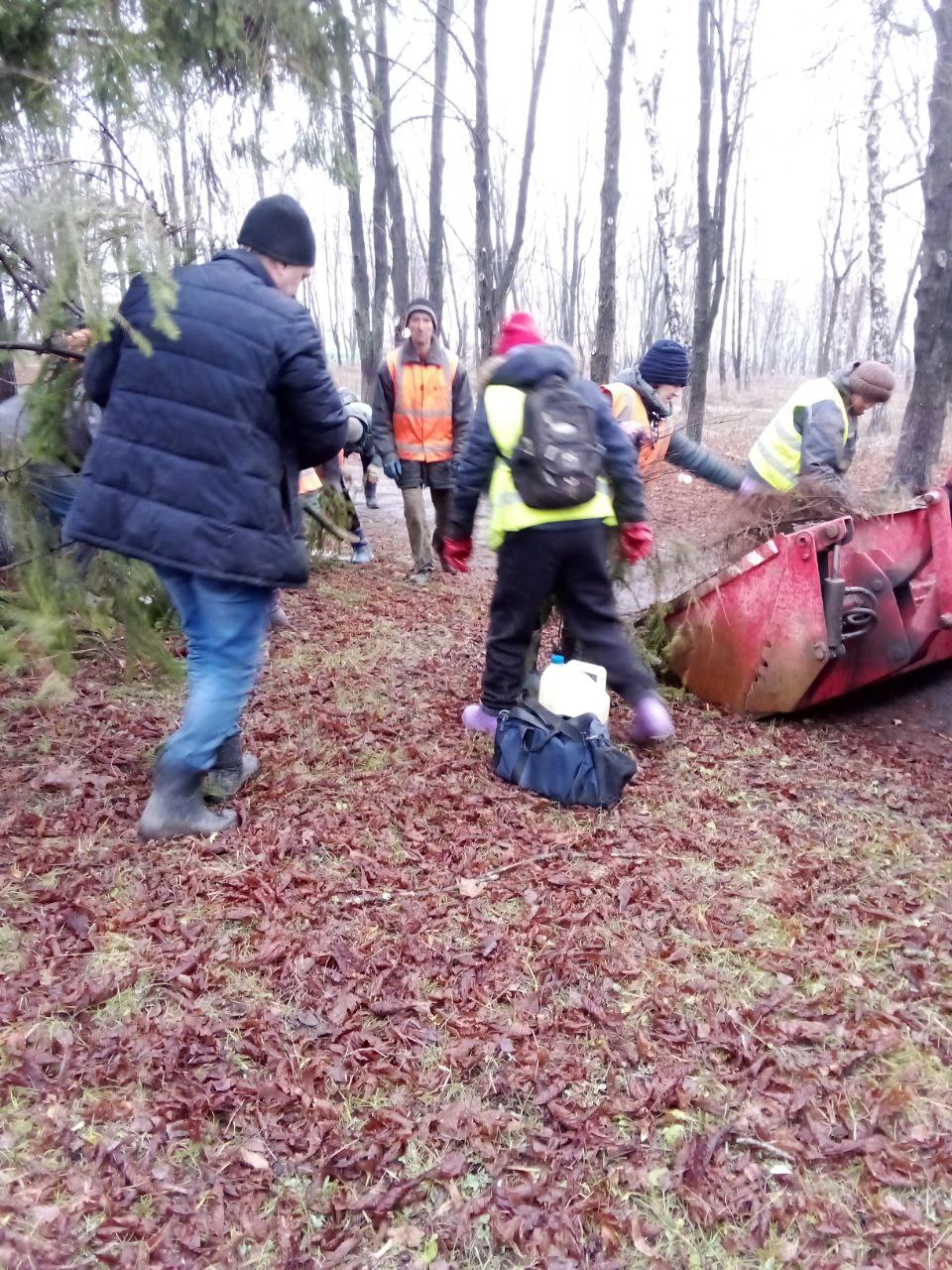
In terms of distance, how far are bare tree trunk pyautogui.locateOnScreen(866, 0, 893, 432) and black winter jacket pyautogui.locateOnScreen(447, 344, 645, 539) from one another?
10.9m

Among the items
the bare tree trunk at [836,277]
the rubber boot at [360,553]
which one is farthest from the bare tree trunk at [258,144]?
the bare tree trunk at [836,277]

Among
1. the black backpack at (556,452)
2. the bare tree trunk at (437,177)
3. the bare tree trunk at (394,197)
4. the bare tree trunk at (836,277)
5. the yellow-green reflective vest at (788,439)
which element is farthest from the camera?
the bare tree trunk at (836,277)

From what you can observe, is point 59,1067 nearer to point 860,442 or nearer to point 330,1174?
point 330,1174

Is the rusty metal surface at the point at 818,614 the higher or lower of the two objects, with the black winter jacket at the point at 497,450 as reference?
lower

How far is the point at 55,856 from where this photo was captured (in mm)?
3113

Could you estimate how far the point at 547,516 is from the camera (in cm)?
360

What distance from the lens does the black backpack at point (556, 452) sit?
11.4ft

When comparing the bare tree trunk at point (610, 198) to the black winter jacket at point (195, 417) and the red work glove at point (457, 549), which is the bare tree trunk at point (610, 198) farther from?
the black winter jacket at point (195, 417)

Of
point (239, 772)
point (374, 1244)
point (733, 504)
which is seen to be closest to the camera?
point (374, 1244)

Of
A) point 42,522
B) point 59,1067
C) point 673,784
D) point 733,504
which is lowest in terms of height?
point 673,784

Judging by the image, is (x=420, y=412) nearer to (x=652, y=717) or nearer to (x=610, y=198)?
(x=652, y=717)

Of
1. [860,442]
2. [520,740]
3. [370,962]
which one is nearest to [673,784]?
[520,740]

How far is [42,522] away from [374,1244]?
2.57 meters

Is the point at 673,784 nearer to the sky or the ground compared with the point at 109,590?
nearer to the ground
